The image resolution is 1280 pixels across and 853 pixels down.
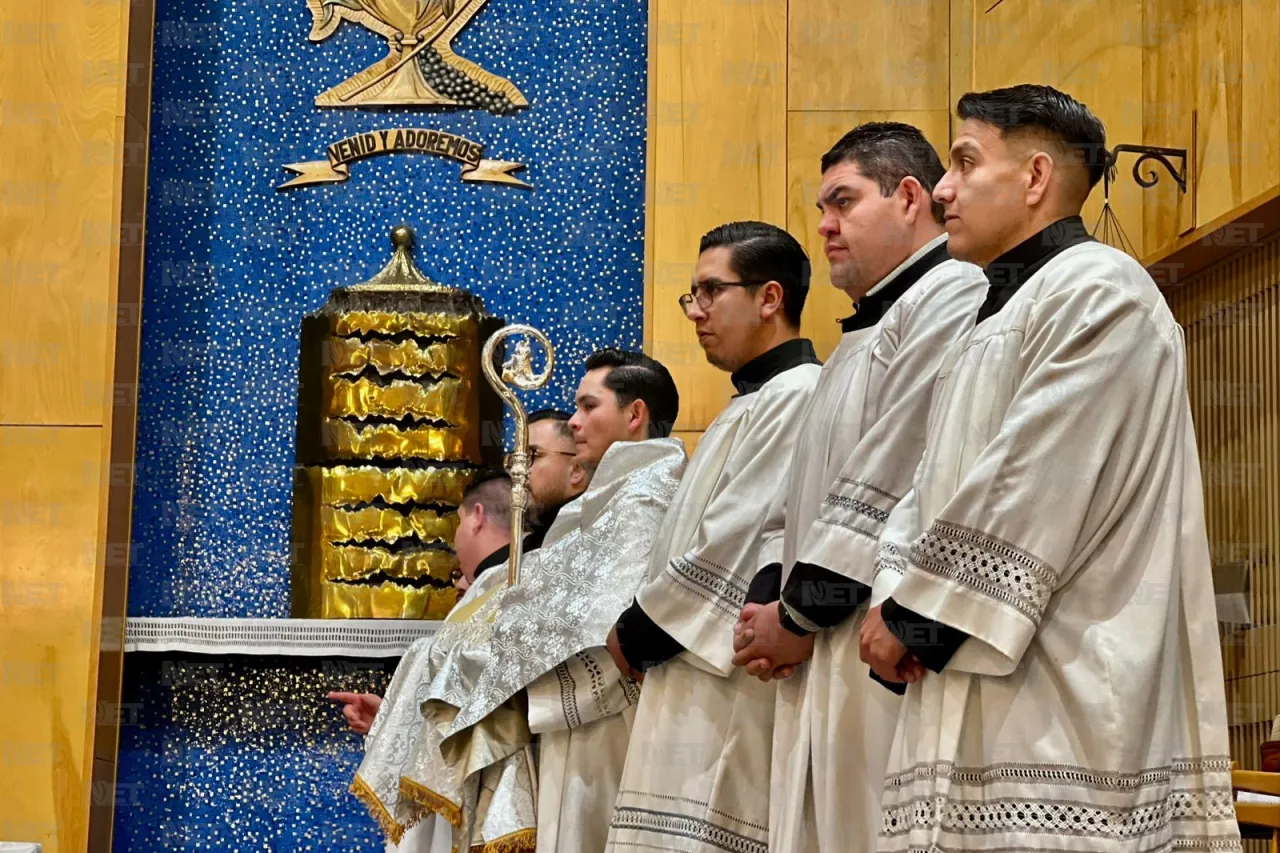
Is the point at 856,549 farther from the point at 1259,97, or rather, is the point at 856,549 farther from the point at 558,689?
the point at 1259,97

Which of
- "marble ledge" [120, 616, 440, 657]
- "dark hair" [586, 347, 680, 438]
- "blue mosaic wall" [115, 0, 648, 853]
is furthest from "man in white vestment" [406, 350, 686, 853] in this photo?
"blue mosaic wall" [115, 0, 648, 853]

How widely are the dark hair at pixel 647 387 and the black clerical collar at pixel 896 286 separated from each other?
4.99 feet

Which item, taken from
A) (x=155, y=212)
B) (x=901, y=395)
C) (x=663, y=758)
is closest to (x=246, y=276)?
(x=155, y=212)

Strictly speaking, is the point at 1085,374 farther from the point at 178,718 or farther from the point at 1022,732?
the point at 178,718

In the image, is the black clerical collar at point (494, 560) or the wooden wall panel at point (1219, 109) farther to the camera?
the black clerical collar at point (494, 560)

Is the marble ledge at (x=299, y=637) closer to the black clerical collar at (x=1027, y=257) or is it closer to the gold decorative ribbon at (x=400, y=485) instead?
the gold decorative ribbon at (x=400, y=485)

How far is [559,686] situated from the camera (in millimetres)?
4914

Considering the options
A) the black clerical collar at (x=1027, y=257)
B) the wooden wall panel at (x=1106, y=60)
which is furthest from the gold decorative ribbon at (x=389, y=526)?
the black clerical collar at (x=1027, y=257)

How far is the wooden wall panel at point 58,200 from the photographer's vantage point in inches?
281

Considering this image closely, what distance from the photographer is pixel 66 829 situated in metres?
6.82

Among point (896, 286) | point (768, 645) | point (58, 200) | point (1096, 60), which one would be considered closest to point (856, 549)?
point (768, 645)

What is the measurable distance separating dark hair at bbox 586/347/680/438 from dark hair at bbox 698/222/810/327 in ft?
2.98

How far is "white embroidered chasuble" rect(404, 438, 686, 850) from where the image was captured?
4.89 meters

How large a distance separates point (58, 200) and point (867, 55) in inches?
129
